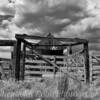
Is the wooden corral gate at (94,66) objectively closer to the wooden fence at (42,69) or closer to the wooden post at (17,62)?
the wooden fence at (42,69)

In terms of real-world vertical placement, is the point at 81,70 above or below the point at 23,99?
above

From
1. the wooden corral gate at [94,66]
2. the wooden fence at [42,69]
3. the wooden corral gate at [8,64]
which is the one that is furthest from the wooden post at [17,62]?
the wooden corral gate at [94,66]

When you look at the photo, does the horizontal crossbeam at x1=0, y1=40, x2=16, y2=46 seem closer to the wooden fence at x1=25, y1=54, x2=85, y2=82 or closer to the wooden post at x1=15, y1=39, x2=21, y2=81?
the wooden post at x1=15, y1=39, x2=21, y2=81

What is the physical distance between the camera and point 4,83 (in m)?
6.23

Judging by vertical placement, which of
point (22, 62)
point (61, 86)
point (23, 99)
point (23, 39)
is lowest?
point (23, 99)

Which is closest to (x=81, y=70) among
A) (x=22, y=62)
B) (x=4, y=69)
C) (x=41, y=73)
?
(x=41, y=73)

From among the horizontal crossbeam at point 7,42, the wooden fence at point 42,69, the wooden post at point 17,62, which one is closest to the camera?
the wooden post at point 17,62

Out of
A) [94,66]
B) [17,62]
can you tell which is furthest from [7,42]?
[94,66]

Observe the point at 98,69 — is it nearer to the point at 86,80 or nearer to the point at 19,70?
the point at 86,80

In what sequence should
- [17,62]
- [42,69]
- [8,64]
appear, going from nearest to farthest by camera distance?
[17,62] → [8,64] → [42,69]

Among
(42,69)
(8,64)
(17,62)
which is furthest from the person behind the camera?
(42,69)

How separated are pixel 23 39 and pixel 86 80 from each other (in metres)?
3.92

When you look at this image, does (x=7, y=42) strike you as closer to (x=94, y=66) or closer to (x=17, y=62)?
(x=17, y=62)

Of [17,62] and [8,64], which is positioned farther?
[8,64]
